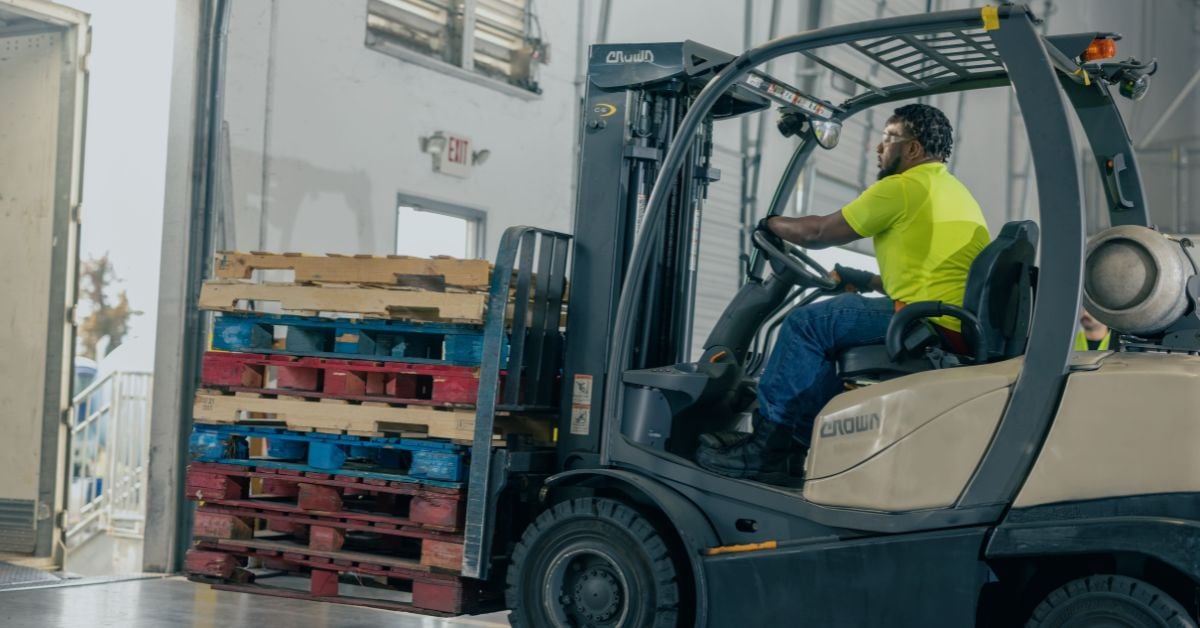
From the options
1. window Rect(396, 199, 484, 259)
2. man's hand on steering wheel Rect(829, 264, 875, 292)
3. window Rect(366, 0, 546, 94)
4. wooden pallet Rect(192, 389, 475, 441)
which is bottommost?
wooden pallet Rect(192, 389, 475, 441)

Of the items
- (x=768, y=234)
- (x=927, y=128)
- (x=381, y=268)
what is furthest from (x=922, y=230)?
(x=381, y=268)

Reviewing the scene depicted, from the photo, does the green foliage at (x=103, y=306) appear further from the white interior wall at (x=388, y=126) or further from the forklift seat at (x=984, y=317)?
the forklift seat at (x=984, y=317)

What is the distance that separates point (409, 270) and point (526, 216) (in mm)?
4810

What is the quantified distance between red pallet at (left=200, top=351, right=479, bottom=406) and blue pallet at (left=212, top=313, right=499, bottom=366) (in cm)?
4

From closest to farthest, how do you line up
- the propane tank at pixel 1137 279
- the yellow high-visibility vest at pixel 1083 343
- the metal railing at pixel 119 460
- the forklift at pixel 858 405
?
the forklift at pixel 858 405 < the propane tank at pixel 1137 279 < the yellow high-visibility vest at pixel 1083 343 < the metal railing at pixel 119 460

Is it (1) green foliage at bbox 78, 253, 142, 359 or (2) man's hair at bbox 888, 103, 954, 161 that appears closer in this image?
(2) man's hair at bbox 888, 103, 954, 161

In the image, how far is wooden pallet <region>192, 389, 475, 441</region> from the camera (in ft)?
17.6

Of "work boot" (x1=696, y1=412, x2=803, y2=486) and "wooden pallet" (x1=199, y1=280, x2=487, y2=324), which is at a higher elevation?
"wooden pallet" (x1=199, y1=280, x2=487, y2=324)

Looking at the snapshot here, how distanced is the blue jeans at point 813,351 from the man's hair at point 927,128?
68cm

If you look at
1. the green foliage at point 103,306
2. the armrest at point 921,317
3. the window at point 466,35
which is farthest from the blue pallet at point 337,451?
the green foliage at point 103,306

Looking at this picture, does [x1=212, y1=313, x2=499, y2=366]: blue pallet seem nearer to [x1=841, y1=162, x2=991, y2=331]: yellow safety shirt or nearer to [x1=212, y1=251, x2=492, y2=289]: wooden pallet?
[x1=212, y1=251, x2=492, y2=289]: wooden pallet

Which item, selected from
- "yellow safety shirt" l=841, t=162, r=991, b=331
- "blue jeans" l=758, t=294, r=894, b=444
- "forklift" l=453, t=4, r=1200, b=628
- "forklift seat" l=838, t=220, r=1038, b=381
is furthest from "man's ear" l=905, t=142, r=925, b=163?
"blue jeans" l=758, t=294, r=894, b=444

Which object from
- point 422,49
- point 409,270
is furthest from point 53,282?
point 409,270

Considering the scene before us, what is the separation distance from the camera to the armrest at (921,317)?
173 inches
